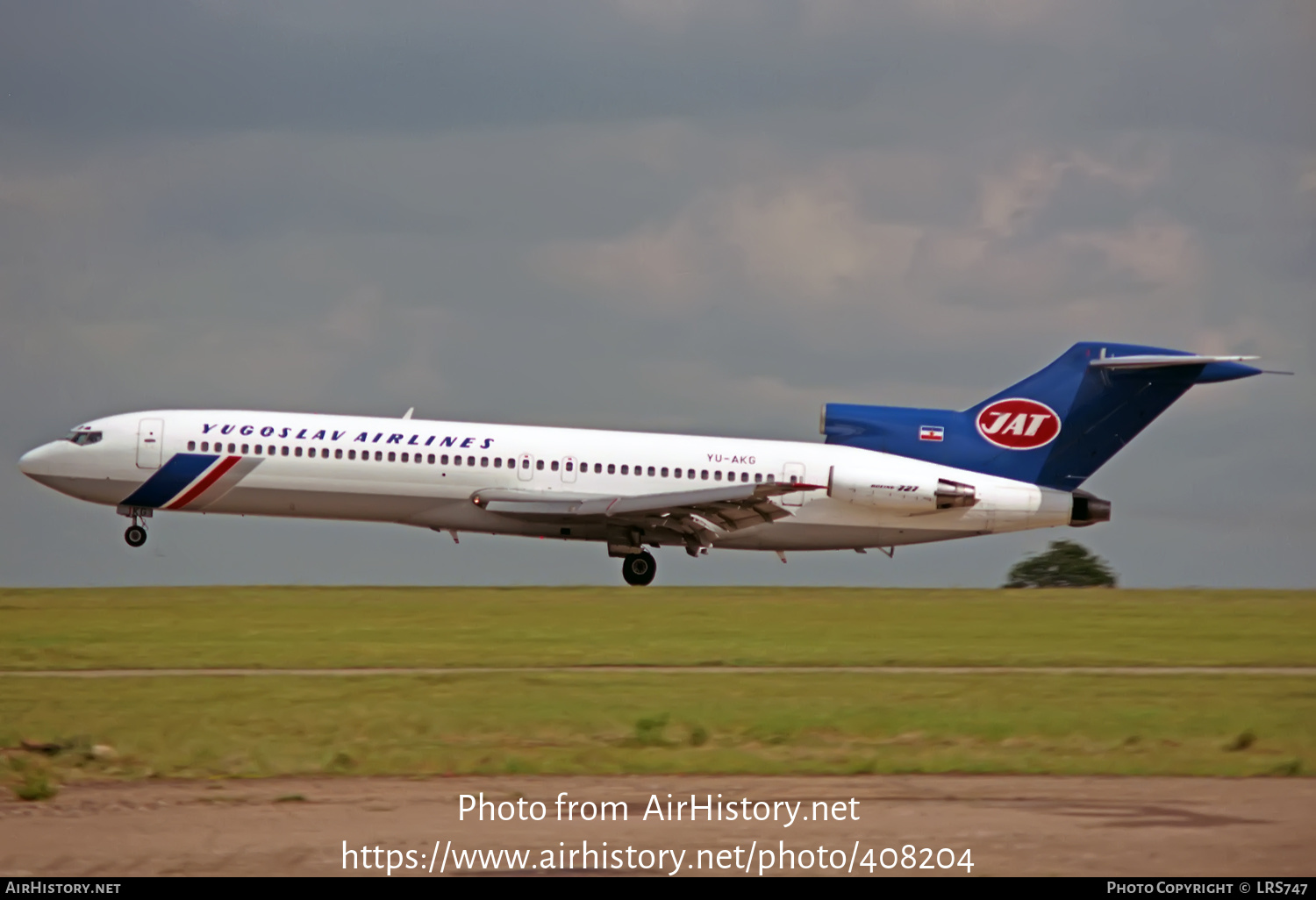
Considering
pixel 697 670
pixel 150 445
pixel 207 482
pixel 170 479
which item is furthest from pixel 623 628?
pixel 150 445

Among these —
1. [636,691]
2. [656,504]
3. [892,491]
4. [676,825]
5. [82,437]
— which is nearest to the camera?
[676,825]

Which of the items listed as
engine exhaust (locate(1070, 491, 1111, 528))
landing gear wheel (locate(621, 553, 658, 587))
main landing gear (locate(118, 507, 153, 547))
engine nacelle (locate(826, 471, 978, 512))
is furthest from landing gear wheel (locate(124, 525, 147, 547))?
engine exhaust (locate(1070, 491, 1111, 528))

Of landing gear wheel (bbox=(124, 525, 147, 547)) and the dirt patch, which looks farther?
landing gear wheel (bbox=(124, 525, 147, 547))

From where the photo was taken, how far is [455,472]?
1435 inches

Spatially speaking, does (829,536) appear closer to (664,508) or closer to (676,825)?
(664,508)

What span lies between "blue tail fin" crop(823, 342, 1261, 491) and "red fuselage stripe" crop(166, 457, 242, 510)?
12.9 metres

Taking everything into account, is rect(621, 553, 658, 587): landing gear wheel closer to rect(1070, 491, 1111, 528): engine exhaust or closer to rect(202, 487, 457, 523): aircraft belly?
rect(202, 487, 457, 523): aircraft belly

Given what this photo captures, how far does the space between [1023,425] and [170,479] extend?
18.5 metres

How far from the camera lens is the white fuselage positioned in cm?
3612

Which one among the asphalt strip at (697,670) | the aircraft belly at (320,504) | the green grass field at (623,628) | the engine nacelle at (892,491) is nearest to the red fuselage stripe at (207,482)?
the aircraft belly at (320,504)

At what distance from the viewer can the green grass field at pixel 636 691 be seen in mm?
17375

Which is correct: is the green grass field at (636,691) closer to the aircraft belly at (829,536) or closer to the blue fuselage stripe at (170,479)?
the blue fuselage stripe at (170,479)

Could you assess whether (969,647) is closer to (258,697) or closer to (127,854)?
(258,697)

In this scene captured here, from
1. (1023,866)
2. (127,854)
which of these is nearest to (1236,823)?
(1023,866)
